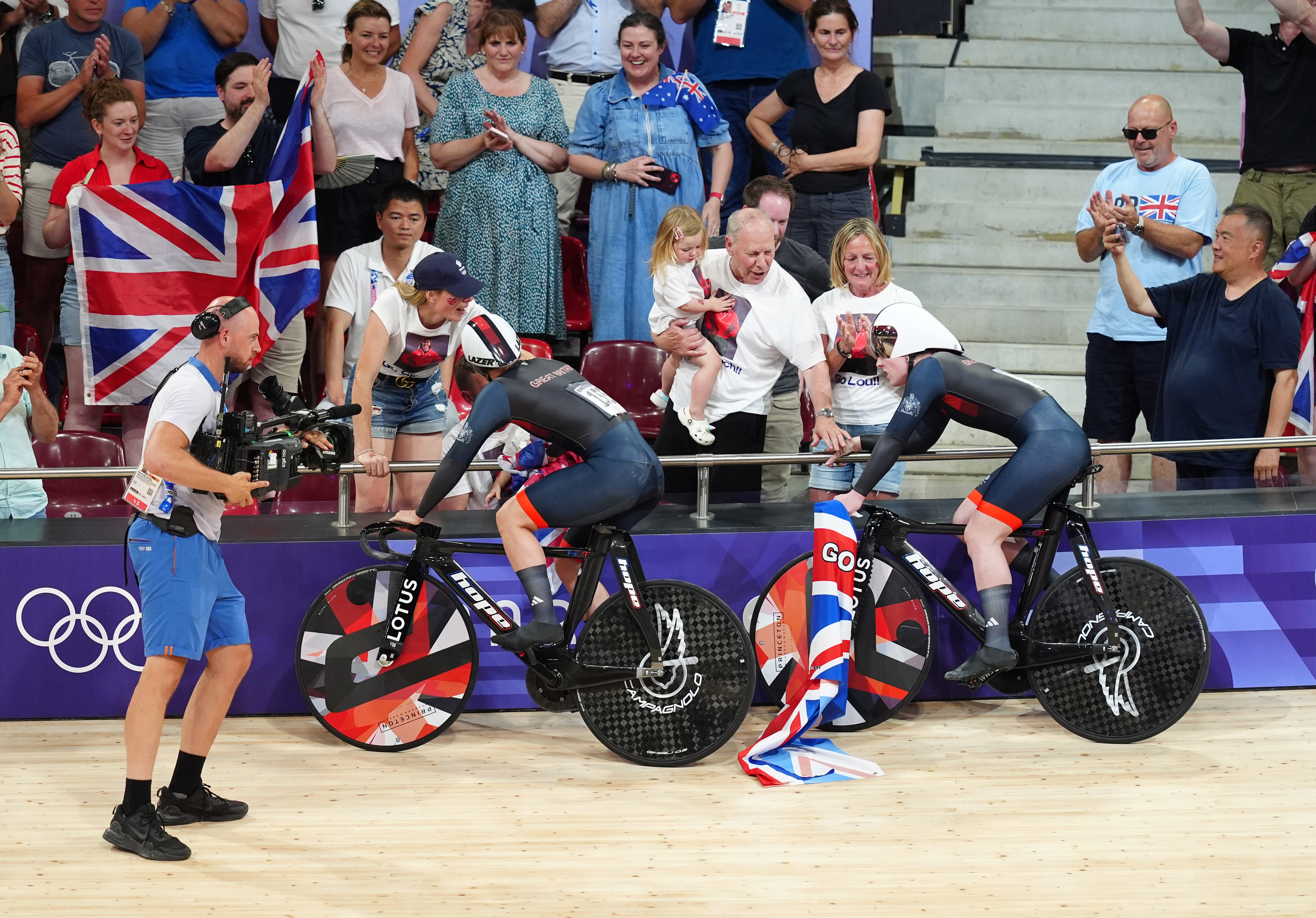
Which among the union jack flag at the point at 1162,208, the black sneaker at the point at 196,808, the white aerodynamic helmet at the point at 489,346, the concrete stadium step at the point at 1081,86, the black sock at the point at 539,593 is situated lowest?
the black sneaker at the point at 196,808

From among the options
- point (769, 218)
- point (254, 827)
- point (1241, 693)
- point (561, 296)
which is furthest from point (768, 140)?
point (254, 827)

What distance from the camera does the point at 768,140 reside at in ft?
27.5

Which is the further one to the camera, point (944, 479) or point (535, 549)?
point (944, 479)

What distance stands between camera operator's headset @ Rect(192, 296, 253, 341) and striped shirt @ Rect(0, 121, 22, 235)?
3186mm

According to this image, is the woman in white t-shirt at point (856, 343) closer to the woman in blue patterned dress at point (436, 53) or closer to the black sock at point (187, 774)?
the black sock at point (187, 774)

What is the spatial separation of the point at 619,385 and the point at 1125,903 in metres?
4.28

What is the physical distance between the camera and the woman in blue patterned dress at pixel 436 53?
859 cm

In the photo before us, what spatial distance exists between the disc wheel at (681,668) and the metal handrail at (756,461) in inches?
24.8

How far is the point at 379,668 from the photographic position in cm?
575

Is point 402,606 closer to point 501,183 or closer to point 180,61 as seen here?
point 501,183

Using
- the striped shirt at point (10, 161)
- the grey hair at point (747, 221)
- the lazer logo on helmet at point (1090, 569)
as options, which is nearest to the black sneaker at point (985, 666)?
the lazer logo on helmet at point (1090, 569)

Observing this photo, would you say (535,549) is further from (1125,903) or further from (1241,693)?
(1241,693)

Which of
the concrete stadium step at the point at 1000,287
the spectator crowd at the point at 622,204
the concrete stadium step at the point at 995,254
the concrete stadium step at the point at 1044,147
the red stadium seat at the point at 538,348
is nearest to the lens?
the spectator crowd at the point at 622,204

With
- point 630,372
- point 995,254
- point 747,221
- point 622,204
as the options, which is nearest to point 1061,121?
point 995,254
